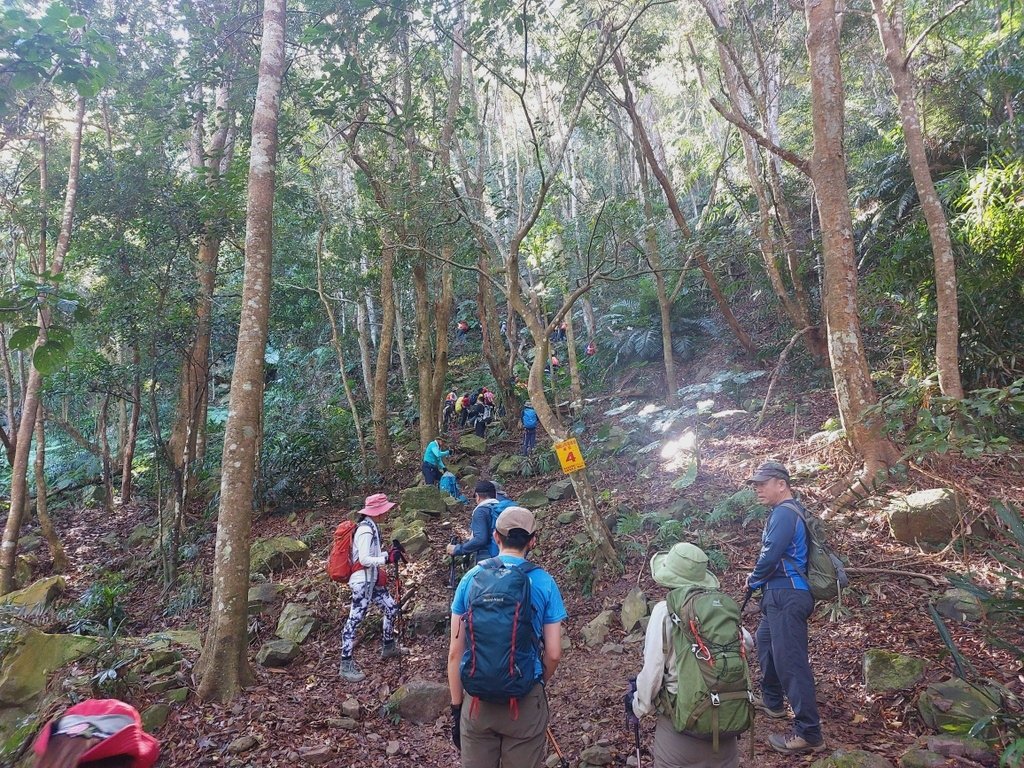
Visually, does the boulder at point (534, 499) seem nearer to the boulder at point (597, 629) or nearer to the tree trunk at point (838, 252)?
the boulder at point (597, 629)

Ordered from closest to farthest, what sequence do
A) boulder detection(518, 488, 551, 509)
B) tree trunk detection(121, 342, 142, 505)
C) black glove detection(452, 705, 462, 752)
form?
black glove detection(452, 705, 462, 752) < boulder detection(518, 488, 551, 509) < tree trunk detection(121, 342, 142, 505)

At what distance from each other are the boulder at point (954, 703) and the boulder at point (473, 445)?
11.0m

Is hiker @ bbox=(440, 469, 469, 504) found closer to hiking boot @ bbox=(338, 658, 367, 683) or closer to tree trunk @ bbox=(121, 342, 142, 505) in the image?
hiking boot @ bbox=(338, 658, 367, 683)

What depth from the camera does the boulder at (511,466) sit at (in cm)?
1221

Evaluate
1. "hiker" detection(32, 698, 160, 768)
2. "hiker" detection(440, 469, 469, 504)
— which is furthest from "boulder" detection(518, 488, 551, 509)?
"hiker" detection(32, 698, 160, 768)

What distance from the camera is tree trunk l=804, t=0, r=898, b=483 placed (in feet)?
21.3

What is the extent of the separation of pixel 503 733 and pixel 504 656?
43 centimetres

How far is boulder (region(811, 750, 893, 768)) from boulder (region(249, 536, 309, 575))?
7.75m

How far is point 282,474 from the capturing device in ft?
39.9

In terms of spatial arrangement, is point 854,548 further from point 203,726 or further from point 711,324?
point 711,324

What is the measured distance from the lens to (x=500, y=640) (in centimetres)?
260

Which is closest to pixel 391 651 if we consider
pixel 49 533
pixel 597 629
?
pixel 597 629

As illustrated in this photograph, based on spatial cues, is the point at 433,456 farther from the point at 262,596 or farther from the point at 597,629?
the point at 597,629

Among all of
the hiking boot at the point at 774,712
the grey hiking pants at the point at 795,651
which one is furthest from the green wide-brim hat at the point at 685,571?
the hiking boot at the point at 774,712
